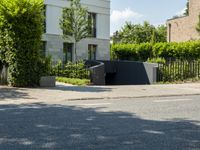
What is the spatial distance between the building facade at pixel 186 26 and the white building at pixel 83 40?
11211mm

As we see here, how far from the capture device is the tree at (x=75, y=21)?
1364 inches

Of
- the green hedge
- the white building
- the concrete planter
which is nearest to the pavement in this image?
the concrete planter

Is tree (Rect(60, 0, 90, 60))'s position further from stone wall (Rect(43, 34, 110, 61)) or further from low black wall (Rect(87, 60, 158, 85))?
low black wall (Rect(87, 60, 158, 85))

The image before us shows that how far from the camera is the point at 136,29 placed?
73.4 meters

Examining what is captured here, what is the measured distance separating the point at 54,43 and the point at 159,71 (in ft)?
44.4

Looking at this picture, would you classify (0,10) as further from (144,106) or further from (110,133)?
(110,133)

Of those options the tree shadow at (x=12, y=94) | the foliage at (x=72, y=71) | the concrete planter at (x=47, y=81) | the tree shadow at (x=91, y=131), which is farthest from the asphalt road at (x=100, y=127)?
the foliage at (x=72, y=71)


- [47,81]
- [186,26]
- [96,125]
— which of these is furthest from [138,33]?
[96,125]

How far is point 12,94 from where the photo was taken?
54.8 feet

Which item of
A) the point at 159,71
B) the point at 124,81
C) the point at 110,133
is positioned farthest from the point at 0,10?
the point at 124,81

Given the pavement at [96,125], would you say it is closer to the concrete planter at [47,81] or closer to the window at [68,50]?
the concrete planter at [47,81]

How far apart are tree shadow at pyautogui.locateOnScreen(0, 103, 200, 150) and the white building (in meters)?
25.5

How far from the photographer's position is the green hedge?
36.3 meters

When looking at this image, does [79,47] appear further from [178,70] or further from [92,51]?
[178,70]
